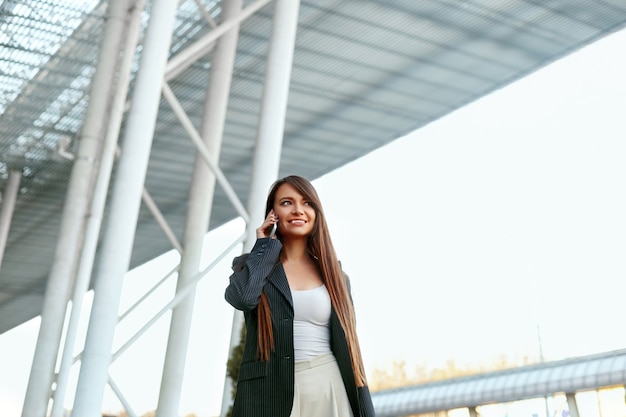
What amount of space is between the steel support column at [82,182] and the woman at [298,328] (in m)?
17.1

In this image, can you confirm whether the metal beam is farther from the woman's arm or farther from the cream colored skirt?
the cream colored skirt

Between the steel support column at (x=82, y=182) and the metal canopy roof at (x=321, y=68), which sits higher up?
the metal canopy roof at (x=321, y=68)

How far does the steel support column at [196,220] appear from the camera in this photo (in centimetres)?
1560

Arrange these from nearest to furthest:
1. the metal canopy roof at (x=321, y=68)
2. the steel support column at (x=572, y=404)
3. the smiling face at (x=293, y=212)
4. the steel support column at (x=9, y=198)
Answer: the smiling face at (x=293, y=212)
the steel support column at (x=572, y=404)
the metal canopy roof at (x=321, y=68)
the steel support column at (x=9, y=198)

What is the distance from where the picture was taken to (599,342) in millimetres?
21109

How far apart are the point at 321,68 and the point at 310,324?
2206cm

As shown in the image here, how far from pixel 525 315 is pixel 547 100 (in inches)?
260

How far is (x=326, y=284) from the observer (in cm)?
286

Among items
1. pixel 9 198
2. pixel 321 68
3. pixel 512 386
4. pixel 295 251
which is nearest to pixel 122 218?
pixel 295 251

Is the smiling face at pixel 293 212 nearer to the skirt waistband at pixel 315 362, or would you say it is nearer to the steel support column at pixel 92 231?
the skirt waistband at pixel 315 362

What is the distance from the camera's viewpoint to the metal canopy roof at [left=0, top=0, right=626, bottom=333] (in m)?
21.8

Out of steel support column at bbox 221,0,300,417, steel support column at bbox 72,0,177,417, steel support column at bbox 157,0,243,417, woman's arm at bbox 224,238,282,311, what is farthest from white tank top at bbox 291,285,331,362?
steel support column at bbox 157,0,243,417

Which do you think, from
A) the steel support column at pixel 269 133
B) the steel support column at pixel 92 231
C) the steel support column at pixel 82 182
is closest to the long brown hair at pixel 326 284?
the steel support column at pixel 269 133

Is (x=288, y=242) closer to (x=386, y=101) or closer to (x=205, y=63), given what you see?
(x=205, y=63)
